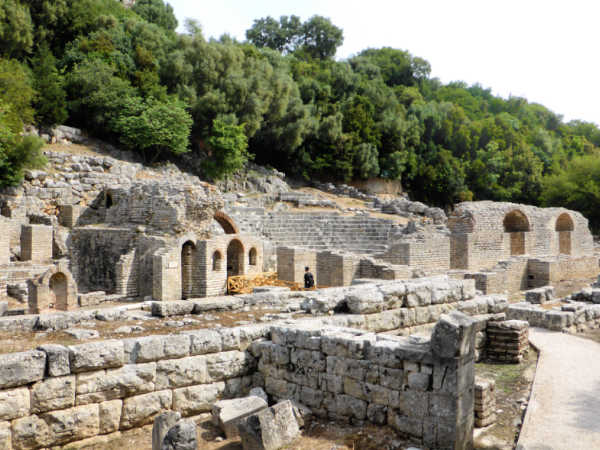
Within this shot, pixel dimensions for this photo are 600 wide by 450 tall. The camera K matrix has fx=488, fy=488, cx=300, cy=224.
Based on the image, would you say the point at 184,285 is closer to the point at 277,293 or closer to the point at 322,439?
the point at 277,293

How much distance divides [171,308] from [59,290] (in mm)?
6946

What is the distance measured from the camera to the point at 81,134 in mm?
27625

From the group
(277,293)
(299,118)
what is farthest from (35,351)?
(299,118)

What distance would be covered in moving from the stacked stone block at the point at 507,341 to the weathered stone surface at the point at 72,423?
578cm

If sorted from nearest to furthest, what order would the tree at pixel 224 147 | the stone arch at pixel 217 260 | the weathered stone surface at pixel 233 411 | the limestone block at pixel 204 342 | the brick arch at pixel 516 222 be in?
the weathered stone surface at pixel 233 411
the limestone block at pixel 204 342
the stone arch at pixel 217 260
the brick arch at pixel 516 222
the tree at pixel 224 147

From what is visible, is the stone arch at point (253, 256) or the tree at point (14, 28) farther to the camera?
the tree at point (14, 28)

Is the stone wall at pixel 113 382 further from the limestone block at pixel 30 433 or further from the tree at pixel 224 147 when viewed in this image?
the tree at pixel 224 147

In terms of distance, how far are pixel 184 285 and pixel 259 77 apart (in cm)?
2126

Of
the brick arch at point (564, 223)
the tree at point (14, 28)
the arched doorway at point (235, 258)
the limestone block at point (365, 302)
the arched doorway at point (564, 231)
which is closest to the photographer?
the limestone block at point (365, 302)

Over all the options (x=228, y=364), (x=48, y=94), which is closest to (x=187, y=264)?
(x=228, y=364)

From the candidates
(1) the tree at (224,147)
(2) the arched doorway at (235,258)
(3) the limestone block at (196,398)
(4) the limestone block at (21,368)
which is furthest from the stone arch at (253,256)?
(4) the limestone block at (21,368)

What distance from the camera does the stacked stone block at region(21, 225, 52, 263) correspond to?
17.0 metres

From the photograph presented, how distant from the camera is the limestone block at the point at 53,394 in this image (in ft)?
14.4

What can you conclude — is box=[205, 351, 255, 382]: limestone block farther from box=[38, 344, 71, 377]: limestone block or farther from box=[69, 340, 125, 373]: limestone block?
box=[38, 344, 71, 377]: limestone block
